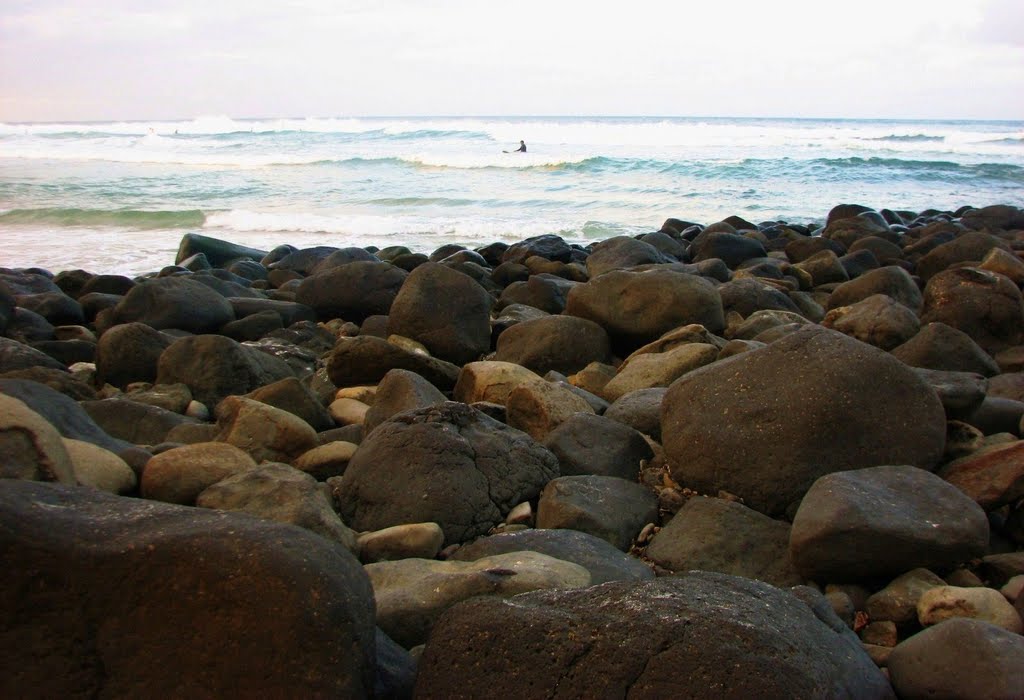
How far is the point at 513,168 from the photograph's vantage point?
1087 inches

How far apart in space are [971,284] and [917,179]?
20973 mm

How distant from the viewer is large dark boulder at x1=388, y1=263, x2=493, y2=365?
6148mm

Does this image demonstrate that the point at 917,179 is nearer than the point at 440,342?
No

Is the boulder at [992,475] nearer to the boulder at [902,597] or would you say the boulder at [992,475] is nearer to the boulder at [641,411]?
the boulder at [902,597]

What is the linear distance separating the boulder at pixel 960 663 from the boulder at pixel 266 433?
2682 mm

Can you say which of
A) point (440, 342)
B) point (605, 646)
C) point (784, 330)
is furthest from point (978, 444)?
point (440, 342)

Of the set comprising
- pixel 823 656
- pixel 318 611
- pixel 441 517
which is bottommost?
pixel 441 517

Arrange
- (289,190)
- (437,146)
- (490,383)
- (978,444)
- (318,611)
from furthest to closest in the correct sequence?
(437,146) → (289,190) → (490,383) → (978,444) → (318,611)

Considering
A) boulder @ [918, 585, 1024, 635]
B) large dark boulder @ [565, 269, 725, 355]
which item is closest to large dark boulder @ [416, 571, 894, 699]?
boulder @ [918, 585, 1024, 635]

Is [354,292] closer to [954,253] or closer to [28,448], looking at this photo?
[28,448]

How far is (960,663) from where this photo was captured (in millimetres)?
2248

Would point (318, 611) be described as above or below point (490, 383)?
above

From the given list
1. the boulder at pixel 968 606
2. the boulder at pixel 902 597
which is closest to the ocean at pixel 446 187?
the boulder at pixel 902 597

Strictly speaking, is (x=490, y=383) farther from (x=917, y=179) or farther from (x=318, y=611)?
(x=917, y=179)
